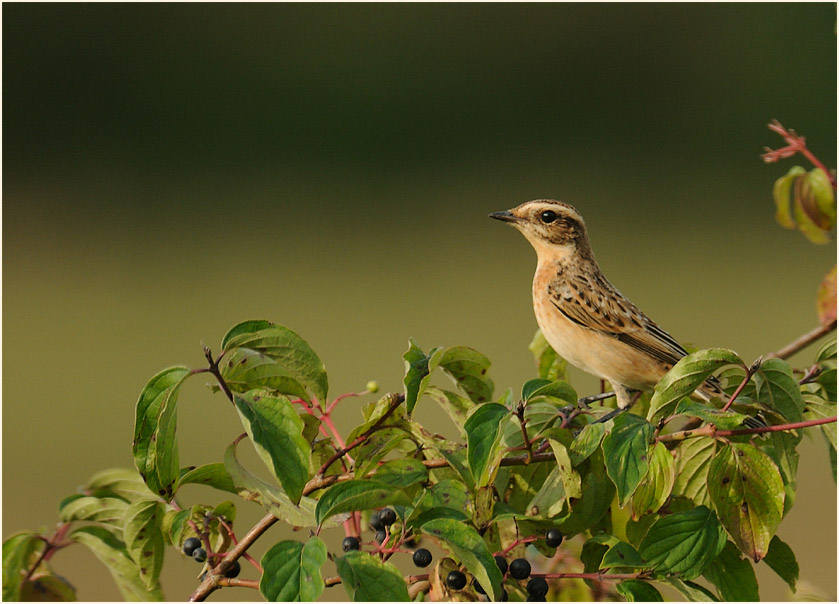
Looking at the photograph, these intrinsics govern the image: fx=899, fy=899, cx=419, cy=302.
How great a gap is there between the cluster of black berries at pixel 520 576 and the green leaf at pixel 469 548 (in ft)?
0.43

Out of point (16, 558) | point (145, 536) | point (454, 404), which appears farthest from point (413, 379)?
point (16, 558)

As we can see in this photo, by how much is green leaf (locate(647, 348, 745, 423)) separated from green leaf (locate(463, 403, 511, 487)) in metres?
0.31

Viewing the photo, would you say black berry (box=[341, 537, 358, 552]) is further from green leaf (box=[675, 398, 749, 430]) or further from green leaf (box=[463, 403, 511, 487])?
green leaf (box=[675, 398, 749, 430])

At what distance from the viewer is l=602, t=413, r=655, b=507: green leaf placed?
63.4 inches

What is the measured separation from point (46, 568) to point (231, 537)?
579 mm

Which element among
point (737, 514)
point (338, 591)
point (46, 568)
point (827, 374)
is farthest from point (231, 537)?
point (338, 591)

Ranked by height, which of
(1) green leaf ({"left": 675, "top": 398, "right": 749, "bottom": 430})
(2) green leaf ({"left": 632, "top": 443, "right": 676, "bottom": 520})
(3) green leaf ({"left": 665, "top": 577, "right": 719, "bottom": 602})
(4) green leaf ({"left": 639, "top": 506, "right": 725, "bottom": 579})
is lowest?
(3) green leaf ({"left": 665, "top": 577, "right": 719, "bottom": 602})

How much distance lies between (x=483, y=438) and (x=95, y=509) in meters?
1.05

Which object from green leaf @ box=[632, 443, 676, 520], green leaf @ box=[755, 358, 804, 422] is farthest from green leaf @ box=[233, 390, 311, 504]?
green leaf @ box=[755, 358, 804, 422]

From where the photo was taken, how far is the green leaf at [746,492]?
178 centimetres

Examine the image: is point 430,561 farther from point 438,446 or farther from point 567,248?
point 567,248

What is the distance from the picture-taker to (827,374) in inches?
82.1

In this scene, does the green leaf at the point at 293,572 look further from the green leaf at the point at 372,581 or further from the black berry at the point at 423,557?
the black berry at the point at 423,557

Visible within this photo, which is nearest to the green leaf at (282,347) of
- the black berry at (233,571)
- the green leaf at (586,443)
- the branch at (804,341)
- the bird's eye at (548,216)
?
the black berry at (233,571)
